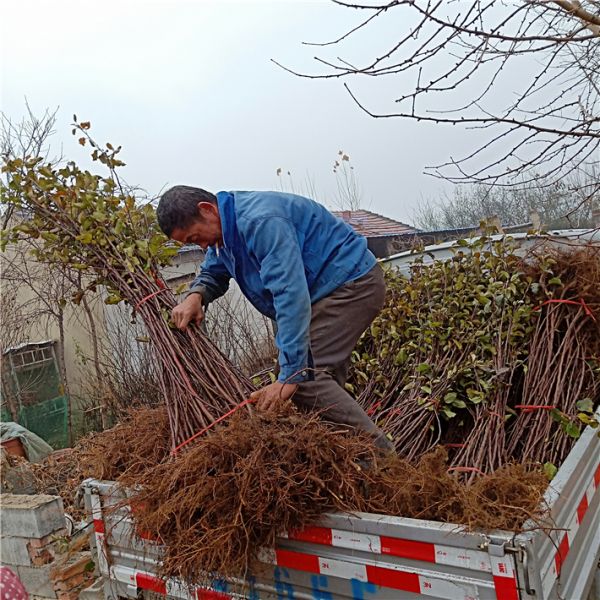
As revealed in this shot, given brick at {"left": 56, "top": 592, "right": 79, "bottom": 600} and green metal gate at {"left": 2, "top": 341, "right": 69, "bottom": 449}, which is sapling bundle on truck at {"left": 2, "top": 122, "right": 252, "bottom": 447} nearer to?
brick at {"left": 56, "top": 592, "right": 79, "bottom": 600}

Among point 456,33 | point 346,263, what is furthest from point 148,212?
point 456,33

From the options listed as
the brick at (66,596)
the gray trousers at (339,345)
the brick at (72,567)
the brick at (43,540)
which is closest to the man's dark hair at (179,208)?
the gray trousers at (339,345)

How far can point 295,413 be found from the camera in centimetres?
222

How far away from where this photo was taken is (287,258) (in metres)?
2.36

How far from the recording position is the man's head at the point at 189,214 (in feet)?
8.43

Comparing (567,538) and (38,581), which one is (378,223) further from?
(567,538)

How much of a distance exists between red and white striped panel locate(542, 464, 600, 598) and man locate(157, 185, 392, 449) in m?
0.78

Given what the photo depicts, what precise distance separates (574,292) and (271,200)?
1924 millimetres

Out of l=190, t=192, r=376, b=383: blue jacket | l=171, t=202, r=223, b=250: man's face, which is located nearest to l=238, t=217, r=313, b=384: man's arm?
l=190, t=192, r=376, b=383: blue jacket

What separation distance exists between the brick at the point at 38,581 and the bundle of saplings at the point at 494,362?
7.65 feet

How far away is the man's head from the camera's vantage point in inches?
101

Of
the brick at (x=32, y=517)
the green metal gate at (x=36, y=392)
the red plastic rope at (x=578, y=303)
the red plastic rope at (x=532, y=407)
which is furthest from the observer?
the green metal gate at (x=36, y=392)

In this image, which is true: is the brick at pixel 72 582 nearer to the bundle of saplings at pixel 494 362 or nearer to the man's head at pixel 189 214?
the bundle of saplings at pixel 494 362

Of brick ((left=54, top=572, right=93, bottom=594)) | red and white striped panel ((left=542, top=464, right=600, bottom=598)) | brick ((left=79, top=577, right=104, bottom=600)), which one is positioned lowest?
brick ((left=54, top=572, right=93, bottom=594))
